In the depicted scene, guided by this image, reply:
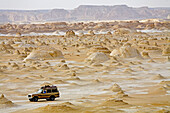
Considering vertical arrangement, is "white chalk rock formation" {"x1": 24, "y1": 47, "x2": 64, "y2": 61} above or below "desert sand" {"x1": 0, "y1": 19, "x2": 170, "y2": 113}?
above

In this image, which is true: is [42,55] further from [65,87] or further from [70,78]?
[65,87]

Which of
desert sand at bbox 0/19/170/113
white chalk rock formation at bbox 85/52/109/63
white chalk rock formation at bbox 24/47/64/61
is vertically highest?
white chalk rock formation at bbox 24/47/64/61

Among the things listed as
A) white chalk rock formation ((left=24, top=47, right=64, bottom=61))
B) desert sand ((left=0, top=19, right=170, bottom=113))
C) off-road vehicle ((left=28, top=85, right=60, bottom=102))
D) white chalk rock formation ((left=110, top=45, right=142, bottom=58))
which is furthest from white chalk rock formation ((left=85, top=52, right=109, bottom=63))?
off-road vehicle ((left=28, top=85, right=60, bottom=102))

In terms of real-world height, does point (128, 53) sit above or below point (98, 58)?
above

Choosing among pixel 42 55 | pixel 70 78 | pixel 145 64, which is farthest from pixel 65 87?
pixel 42 55

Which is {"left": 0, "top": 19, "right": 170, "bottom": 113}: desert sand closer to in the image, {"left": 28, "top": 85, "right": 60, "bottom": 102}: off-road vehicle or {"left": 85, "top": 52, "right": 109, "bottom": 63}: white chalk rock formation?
{"left": 85, "top": 52, "right": 109, "bottom": 63}: white chalk rock formation

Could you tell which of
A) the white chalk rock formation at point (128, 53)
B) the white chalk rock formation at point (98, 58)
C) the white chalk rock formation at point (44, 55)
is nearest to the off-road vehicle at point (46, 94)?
the white chalk rock formation at point (98, 58)

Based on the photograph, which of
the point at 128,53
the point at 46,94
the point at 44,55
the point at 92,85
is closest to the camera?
the point at 46,94

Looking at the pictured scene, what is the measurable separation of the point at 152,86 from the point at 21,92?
5.26m

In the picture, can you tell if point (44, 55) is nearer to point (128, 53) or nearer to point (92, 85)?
point (128, 53)

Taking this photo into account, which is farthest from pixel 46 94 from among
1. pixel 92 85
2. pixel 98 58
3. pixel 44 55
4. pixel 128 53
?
pixel 128 53

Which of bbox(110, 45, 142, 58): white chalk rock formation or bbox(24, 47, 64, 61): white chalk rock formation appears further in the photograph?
bbox(110, 45, 142, 58): white chalk rock formation

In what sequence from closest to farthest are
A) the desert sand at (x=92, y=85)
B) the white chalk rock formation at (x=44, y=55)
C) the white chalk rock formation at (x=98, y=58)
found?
the desert sand at (x=92, y=85)
the white chalk rock formation at (x=98, y=58)
the white chalk rock formation at (x=44, y=55)

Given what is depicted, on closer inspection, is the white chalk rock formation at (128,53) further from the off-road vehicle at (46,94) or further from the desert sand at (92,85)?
the off-road vehicle at (46,94)
